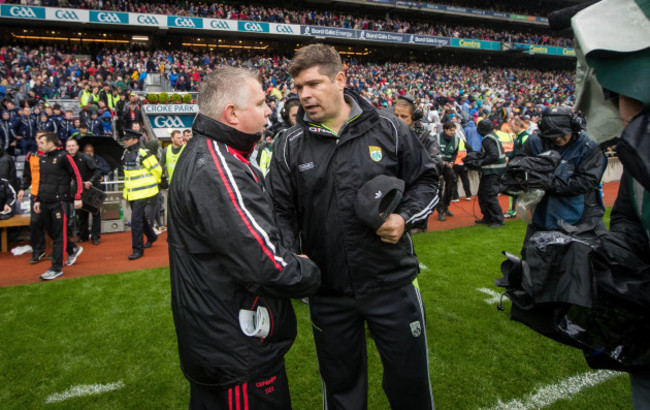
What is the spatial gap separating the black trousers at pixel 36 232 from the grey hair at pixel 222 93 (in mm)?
6244

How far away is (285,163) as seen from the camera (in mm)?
2254

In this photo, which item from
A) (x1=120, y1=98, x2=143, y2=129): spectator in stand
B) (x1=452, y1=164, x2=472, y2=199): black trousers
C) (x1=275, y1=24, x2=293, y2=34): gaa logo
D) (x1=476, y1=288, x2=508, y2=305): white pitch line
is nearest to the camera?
(x1=476, y1=288, x2=508, y2=305): white pitch line

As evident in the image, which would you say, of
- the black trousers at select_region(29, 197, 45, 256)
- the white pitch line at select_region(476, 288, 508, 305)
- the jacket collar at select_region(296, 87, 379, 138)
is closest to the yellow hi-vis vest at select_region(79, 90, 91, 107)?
the black trousers at select_region(29, 197, 45, 256)

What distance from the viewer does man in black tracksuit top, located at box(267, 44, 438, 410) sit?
2.05 meters

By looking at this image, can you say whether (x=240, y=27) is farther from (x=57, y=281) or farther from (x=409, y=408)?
(x=409, y=408)

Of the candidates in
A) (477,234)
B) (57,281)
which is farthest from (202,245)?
(477,234)

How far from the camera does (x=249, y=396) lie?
1.68 m

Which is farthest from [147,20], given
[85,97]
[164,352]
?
[164,352]

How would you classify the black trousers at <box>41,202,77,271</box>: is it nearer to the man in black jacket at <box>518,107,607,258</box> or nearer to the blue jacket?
the man in black jacket at <box>518,107,607,258</box>

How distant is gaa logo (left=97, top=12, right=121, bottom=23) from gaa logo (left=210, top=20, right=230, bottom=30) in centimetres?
659

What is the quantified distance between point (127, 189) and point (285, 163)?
5.63m

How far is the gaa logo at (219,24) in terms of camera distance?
101 ft

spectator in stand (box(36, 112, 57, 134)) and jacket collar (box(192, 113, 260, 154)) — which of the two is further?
spectator in stand (box(36, 112, 57, 134))

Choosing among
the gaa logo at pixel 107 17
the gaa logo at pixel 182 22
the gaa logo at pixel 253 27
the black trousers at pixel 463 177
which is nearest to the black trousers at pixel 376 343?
the black trousers at pixel 463 177
